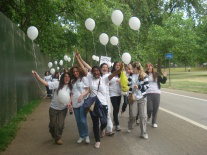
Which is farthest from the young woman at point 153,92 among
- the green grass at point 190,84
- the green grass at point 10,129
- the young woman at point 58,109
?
the green grass at point 190,84

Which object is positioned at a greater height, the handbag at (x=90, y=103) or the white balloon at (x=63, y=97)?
the white balloon at (x=63, y=97)

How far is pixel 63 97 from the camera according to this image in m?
5.43

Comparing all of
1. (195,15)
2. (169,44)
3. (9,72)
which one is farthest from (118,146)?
(195,15)

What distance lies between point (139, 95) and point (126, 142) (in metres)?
1.12

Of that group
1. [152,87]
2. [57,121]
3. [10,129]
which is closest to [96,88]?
[57,121]

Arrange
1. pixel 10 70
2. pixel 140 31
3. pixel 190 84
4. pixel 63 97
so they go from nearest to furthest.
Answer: pixel 63 97, pixel 10 70, pixel 190 84, pixel 140 31

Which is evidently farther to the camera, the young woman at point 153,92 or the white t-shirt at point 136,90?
the young woman at point 153,92

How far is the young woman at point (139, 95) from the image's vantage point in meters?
6.02

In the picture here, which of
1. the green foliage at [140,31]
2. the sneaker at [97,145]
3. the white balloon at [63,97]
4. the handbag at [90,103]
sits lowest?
the sneaker at [97,145]

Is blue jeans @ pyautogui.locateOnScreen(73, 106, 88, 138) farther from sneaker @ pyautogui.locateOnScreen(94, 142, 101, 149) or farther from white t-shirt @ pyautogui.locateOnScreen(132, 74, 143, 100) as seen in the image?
white t-shirt @ pyautogui.locateOnScreen(132, 74, 143, 100)

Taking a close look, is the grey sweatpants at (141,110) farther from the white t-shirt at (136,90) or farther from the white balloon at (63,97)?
the white balloon at (63,97)

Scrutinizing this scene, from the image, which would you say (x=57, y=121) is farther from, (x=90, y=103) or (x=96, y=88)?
(x=96, y=88)

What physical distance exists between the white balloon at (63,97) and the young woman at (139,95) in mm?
1525

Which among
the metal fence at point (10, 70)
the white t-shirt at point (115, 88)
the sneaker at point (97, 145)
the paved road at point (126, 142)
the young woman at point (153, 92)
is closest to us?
the paved road at point (126, 142)
